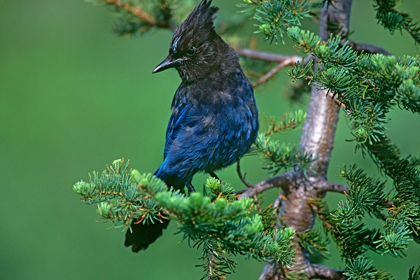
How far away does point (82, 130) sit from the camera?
5852mm

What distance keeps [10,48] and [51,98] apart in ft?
3.84

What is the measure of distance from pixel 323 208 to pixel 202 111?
2.67 feet

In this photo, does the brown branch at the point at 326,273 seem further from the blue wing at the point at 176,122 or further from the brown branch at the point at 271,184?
the blue wing at the point at 176,122

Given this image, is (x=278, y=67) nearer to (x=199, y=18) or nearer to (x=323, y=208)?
(x=199, y=18)

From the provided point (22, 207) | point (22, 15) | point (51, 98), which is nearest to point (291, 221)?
point (22, 207)

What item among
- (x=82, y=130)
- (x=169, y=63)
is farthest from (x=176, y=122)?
(x=82, y=130)

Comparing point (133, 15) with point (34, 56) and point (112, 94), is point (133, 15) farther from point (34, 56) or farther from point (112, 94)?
point (34, 56)

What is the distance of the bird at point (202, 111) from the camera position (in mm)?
2711

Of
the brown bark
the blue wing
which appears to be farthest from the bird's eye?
the brown bark

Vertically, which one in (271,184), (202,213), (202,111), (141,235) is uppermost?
(202,111)

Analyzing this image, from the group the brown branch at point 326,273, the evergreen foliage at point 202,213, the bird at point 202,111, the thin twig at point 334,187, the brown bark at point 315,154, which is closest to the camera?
the evergreen foliage at point 202,213

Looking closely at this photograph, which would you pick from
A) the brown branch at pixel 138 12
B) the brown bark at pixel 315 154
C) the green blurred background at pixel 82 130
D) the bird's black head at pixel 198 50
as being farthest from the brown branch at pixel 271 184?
the brown branch at pixel 138 12

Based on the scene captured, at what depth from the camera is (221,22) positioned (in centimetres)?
366

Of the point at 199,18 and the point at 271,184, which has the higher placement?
the point at 199,18
